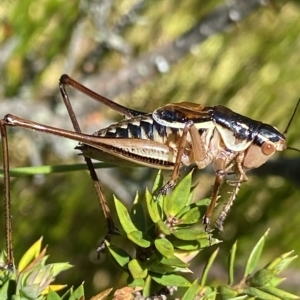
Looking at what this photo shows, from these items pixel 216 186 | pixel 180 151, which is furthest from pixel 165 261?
pixel 180 151

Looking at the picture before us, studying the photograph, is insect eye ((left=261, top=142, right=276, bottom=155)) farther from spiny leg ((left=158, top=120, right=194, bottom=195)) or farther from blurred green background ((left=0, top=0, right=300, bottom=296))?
spiny leg ((left=158, top=120, right=194, bottom=195))

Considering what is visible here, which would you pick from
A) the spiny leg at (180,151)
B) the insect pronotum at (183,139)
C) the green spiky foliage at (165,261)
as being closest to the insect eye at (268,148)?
the insect pronotum at (183,139)

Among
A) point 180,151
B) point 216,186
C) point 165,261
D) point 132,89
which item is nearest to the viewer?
point 165,261

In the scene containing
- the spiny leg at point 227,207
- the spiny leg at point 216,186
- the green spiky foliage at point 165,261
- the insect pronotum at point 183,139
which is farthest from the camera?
the insect pronotum at point 183,139

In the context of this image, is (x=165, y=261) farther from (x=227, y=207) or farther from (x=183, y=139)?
(x=183, y=139)

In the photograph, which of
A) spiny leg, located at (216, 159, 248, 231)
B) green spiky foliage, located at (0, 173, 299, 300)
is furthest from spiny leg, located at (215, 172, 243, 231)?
green spiky foliage, located at (0, 173, 299, 300)

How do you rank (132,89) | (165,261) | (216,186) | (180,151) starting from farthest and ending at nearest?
(132,89)
(180,151)
(216,186)
(165,261)

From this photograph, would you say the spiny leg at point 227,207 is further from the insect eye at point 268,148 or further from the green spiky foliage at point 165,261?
the green spiky foliage at point 165,261
